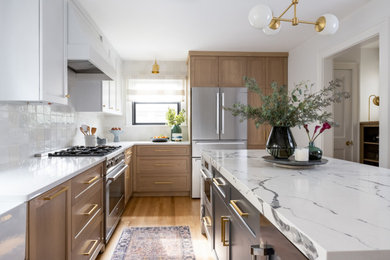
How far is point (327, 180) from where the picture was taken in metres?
1.19

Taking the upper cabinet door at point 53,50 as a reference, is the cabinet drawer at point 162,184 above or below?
below

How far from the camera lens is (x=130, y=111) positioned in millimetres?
5035

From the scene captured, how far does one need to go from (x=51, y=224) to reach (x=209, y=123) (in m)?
→ 3.14

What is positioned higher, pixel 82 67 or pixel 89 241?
pixel 82 67

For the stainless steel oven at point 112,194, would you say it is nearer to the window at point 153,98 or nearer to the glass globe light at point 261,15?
the glass globe light at point 261,15

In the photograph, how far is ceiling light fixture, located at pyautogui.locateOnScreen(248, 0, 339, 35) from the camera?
157cm

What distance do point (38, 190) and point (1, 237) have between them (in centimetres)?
30

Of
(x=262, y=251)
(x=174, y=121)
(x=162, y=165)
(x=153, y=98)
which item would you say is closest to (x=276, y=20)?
(x=262, y=251)

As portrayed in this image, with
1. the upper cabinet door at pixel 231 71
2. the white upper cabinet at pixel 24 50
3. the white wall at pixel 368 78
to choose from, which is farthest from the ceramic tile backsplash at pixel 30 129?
the white wall at pixel 368 78

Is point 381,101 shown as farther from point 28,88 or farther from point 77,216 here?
point 28,88

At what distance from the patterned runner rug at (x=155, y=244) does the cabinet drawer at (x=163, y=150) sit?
4.97ft

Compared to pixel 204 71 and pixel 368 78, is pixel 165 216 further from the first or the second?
pixel 368 78

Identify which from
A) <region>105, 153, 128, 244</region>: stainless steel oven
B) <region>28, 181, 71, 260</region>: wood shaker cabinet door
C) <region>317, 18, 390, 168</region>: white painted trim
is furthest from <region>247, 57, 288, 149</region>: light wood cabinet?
<region>28, 181, 71, 260</region>: wood shaker cabinet door

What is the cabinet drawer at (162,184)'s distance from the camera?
4320 mm
